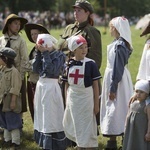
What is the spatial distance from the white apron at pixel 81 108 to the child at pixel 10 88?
111 centimetres

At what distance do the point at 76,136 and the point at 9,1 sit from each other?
2559 inches

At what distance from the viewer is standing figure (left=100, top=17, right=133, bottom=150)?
660 cm

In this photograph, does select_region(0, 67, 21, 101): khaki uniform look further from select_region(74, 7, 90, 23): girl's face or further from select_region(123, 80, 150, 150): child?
select_region(123, 80, 150, 150): child

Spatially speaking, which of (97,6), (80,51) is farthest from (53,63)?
(97,6)

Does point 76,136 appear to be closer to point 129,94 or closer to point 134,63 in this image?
point 129,94

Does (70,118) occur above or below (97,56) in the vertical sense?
below

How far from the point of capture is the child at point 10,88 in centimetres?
702

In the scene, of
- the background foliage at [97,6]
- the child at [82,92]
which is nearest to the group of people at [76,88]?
the child at [82,92]

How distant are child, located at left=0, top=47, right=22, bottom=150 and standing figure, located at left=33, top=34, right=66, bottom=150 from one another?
48 centimetres

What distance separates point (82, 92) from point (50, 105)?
620 mm

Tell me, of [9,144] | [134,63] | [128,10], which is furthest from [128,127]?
[128,10]

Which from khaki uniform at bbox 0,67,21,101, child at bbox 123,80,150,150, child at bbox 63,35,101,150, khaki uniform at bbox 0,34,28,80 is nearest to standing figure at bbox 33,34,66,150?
child at bbox 63,35,101,150

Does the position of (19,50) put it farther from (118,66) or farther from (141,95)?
(141,95)

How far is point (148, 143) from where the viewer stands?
18.7 ft
